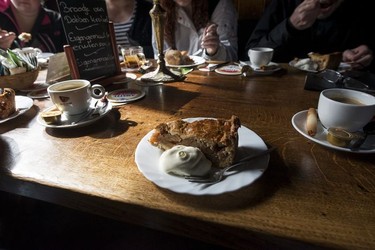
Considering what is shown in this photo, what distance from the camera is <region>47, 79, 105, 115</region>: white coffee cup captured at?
0.80 m

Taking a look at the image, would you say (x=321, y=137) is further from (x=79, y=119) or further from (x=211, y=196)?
(x=79, y=119)

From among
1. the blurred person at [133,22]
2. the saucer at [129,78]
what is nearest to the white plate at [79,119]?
the saucer at [129,78]

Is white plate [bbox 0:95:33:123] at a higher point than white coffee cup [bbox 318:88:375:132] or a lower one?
lower

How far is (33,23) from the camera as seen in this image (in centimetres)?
243

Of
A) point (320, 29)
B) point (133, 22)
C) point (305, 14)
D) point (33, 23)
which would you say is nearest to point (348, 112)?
point (305, 14)

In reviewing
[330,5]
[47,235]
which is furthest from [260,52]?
[47,235]

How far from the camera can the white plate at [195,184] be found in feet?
1.57

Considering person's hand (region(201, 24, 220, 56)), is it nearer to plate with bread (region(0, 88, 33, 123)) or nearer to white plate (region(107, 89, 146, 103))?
white plate (region(107, 89, 146, 103))

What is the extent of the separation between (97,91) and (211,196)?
26.1 inches

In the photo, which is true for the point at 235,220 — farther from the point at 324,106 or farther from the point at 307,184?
the point at 324,106

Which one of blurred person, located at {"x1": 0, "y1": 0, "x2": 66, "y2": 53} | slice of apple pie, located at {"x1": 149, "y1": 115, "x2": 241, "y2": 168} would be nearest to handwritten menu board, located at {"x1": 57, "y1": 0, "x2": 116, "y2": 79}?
slice of apple pie, located at {"x1": 149, "y1": 115, "x2": 241, "y2": 168}

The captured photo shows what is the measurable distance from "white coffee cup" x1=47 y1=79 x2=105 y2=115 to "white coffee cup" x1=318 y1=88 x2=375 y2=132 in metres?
0.75

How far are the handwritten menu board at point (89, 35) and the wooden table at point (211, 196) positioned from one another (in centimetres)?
36

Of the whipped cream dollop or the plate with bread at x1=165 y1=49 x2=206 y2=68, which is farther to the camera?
the plate with bread at x1=165 y1=49 x2=206 y2=68
